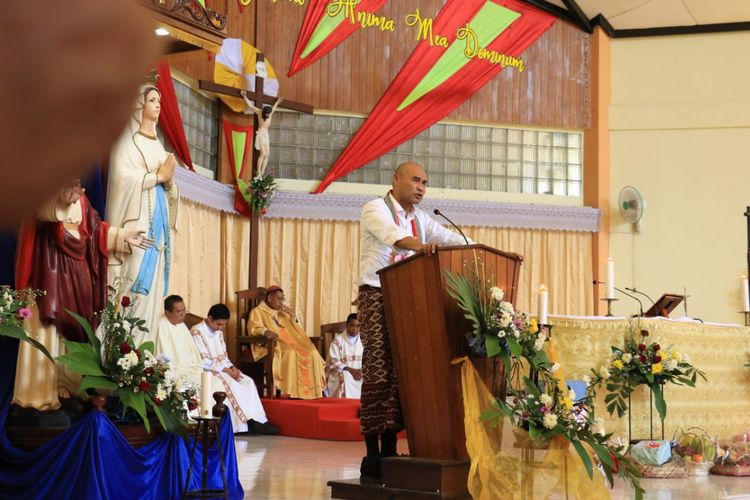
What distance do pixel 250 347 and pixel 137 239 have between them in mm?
5495

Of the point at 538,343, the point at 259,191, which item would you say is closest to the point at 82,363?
the point at 538,343

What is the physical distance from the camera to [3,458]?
16.4 feet

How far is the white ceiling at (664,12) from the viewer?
1395cm

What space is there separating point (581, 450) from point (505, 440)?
0.43 metres

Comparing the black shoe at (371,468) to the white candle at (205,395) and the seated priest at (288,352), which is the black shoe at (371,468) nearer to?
the white candle at (205,395)

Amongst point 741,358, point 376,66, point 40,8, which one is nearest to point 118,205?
point 741,358

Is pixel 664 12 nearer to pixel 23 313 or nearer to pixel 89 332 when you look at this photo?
pixel 89 332

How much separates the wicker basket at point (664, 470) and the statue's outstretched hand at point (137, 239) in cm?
367

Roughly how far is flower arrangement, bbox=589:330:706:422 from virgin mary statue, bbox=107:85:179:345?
10.4 ft

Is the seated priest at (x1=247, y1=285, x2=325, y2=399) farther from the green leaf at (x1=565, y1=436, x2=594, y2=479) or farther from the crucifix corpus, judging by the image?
the green leaf at (x1=565, y1=436, x2=594, y2=479)

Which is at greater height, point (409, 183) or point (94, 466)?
point (409, 183)

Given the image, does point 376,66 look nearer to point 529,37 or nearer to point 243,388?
point 529,37

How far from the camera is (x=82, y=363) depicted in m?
4.86

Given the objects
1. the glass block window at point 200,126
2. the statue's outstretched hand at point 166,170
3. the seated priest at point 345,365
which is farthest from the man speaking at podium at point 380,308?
the glass block window at point 200,126
